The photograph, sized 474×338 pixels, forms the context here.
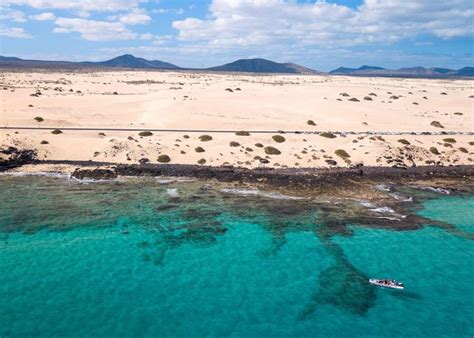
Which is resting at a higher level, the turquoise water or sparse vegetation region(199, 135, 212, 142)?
sparse vegetation region(199, 135, 212, 142)

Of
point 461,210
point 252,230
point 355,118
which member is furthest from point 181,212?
point 355,118

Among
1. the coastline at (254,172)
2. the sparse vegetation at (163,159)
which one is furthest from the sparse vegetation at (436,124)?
the sparse vegetation at (163,159)

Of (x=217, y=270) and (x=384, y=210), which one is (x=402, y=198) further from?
(x=217, y=270)

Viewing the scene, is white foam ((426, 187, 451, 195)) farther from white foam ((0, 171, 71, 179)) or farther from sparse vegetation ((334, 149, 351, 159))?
white foam ((0, 171, 71, 179))

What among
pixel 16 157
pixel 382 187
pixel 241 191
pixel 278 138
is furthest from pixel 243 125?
pixel 16 157

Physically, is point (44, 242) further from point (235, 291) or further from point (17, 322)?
point (235, 291)

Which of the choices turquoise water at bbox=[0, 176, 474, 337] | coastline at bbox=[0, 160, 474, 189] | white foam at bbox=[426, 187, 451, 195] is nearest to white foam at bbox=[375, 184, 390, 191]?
coastline at bbox=[0, 160, 474, 189]
